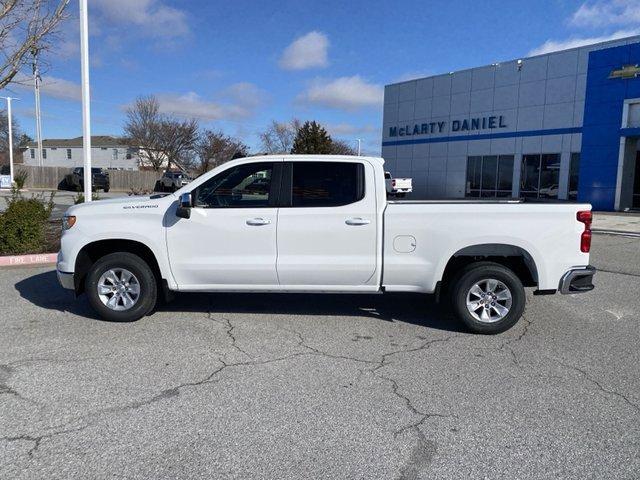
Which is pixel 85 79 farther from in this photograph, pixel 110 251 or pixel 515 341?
pixel 515 341

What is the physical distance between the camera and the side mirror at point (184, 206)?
545 centimetres

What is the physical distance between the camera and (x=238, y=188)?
5.75 metres

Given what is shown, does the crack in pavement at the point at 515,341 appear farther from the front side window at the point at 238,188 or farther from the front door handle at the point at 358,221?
the front side window at the point at 238,188

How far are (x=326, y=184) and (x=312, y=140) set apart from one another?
1506 inches

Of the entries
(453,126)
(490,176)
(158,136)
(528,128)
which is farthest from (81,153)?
(528,128)

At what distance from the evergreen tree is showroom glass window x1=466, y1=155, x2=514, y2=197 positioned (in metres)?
13.8

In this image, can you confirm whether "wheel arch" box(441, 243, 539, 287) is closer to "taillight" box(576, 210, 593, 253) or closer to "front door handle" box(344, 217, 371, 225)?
"taillight" box(576, 210, 593, 253)

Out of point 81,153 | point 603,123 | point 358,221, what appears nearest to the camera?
point 358,221

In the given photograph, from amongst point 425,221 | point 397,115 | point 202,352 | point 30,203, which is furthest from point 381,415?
point 397,115

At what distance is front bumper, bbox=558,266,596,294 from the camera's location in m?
5.46

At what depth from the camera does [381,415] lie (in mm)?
3680

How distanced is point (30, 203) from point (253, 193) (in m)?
6.27

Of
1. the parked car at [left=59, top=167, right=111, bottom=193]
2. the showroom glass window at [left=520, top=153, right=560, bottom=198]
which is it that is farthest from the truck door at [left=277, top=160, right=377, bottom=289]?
the parked car at [left=59, top=167, right=111, bottom=193]

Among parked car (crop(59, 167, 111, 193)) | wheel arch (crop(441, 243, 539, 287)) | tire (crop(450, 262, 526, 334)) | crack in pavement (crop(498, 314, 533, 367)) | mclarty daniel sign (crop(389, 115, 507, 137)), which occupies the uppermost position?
mclarty daniel sign (crop(389, 115, 507, 137))
